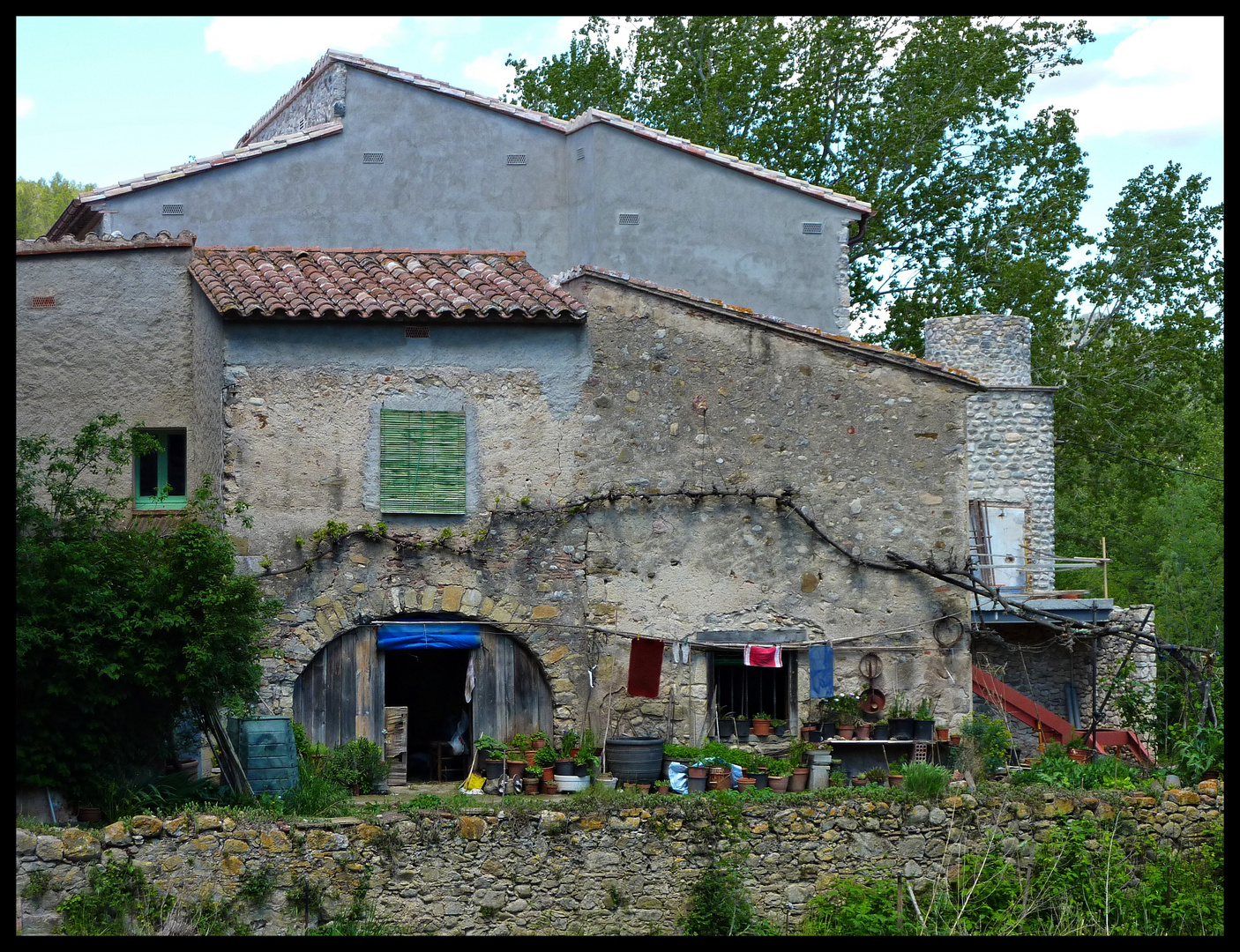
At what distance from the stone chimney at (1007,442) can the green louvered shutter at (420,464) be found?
37.0 feet

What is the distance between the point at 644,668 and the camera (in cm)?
1463

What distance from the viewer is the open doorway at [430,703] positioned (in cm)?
1528

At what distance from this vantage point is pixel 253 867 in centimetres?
1098

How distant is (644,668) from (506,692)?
5.25 ft

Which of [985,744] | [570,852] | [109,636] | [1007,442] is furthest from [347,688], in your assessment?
[1007,442]

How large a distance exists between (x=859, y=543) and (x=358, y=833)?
22.1 ft

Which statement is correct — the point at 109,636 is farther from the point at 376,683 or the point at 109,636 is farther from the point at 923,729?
the point at 923,729

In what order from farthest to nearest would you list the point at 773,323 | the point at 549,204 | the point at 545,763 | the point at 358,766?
the point at 549,204, the point at 773,323, the point at 545,763, the point at 358,766

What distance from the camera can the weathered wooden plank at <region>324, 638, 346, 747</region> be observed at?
567 inches

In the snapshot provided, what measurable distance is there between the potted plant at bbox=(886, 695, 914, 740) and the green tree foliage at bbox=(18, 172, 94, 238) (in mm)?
26434

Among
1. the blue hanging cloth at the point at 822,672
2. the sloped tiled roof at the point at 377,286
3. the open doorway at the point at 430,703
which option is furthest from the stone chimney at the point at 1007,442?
the open doorway at the point at 430,703

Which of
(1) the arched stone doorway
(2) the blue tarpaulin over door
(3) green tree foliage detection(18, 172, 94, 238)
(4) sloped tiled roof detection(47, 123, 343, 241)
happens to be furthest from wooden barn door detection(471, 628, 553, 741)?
(3) green tree foliage detection(18, 172, 94, 238)

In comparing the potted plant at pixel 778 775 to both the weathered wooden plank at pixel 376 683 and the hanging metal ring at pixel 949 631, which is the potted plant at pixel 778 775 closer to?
the hanging metal ring at pixel 949 631
